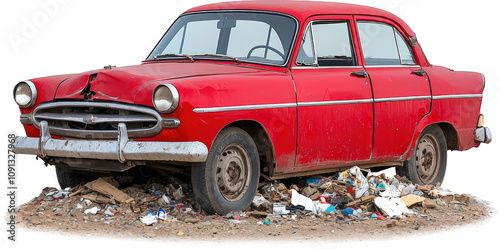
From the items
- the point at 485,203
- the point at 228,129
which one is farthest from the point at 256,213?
the point at 485,203

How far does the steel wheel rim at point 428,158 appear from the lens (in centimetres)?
1200

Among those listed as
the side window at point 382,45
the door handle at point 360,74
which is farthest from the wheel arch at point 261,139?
the side window at point 382,45

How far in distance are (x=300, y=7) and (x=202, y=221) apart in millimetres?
3083

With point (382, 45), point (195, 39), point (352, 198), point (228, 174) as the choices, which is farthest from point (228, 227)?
point (382, 45)

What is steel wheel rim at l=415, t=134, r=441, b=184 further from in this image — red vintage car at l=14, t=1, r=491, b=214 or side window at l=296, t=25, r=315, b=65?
side window at l=296, t=25, r=315, b=65

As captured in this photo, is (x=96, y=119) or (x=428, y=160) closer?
(x=96, y=119)

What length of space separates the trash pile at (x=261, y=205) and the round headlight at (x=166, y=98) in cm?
120

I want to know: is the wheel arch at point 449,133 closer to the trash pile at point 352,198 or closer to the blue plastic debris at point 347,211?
the trash pile at point 352,198

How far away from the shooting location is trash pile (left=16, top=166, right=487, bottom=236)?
9.26 metres

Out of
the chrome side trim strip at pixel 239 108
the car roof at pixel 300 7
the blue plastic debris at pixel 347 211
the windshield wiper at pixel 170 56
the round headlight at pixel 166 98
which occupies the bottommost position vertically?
the blue plastic debris at pixel 347 211

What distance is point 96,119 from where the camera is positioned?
30.2ft

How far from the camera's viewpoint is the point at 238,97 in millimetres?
9242

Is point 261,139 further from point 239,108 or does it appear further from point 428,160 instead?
point 428,160

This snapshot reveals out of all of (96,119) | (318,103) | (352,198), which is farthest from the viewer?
(352,198)
